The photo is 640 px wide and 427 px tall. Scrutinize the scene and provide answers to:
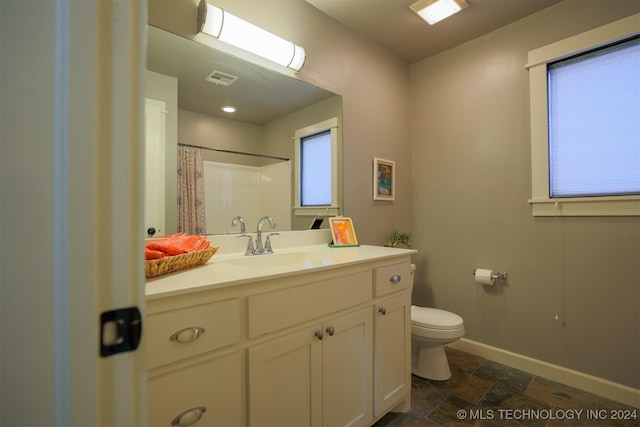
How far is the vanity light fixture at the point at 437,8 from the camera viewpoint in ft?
5.93

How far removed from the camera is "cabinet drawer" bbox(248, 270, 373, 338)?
961 mm

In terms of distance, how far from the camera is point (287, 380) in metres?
1.04

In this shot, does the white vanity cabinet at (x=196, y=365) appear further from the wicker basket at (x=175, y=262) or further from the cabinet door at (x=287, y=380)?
the wicker basket at (x=175, y=262)

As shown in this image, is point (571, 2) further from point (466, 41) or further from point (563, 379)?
point (563, 379)

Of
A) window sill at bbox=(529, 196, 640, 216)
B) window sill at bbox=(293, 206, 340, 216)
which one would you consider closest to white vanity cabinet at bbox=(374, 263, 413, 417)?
window sill at bbox=(293, 206, 340, 216)

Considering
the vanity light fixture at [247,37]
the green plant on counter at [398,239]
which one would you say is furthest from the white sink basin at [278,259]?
the vanity light fixture at [247,37]

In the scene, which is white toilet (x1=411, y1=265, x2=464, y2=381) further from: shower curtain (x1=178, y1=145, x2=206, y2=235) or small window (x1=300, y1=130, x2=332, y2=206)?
shower curtain (x1=178, y1=145, x2=206, y2=235)

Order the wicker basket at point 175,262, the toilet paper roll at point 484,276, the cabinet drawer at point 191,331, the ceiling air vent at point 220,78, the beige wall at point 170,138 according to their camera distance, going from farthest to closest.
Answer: the toilet paper roll at point 484,276 → the ceiling air vent at point 220,78 → the beige wall at point 170,138 → the wicker basket at point 175,262 → the cabinet drawer at point 191,331

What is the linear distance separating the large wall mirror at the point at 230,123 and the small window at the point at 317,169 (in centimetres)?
5

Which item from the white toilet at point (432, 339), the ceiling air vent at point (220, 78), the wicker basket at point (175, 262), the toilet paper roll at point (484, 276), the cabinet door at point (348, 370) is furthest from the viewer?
the toilet paper roll at point (484, 276)

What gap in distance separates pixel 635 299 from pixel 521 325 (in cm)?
63

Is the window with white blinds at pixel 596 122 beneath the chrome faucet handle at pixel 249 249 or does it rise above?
above

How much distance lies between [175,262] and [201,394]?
428 millimetres

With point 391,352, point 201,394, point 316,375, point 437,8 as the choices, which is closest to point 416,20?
point 437,8
